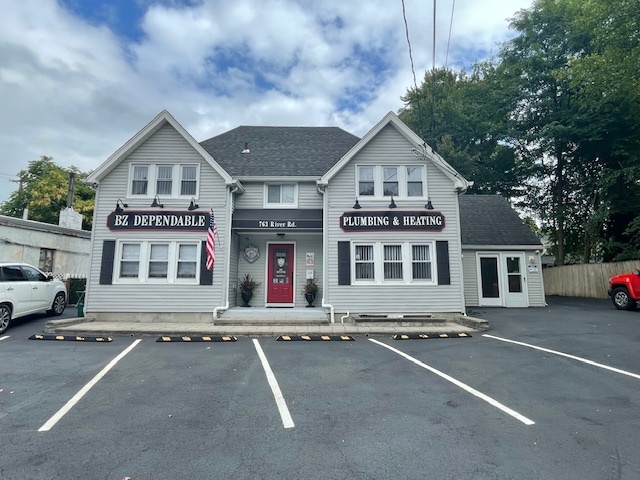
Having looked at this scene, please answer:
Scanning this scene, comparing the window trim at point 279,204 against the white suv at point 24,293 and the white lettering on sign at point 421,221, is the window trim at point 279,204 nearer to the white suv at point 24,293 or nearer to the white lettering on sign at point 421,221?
the white lettering on sign at point 421,221

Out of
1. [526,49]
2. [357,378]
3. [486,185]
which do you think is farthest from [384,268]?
[526,49]

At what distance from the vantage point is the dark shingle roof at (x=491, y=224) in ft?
51.3

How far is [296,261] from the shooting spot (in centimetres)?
1348

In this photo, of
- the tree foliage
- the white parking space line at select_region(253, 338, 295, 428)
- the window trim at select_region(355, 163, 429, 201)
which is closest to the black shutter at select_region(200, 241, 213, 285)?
the white parking space line at select_region(253, 338, 295, 428)

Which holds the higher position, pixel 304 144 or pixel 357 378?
pixel 304 144

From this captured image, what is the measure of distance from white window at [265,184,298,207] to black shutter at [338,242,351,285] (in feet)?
8.86

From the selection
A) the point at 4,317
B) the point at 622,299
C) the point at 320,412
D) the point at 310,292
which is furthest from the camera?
the point at 622,299

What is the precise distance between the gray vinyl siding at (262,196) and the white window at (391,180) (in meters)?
1.80

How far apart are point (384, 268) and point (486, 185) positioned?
70.5 ft

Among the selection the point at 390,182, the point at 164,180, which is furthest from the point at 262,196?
the point at 390,182

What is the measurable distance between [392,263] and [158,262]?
8169 mm

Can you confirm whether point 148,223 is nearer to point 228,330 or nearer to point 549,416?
point 228,330

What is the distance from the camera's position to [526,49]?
26031mm

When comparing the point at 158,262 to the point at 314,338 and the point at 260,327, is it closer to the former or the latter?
the point at 260,327
